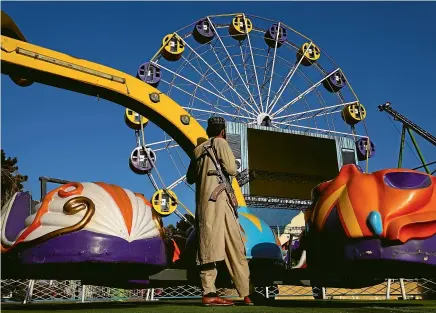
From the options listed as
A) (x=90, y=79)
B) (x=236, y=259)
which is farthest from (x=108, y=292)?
(x=236, y=259)

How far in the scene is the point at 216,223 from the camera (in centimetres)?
317

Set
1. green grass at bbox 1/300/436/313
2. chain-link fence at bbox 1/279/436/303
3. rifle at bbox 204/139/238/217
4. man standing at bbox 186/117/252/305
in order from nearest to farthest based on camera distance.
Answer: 1. green grass at bbox 1/300/436/313
2. man standing at bbox 186/117/252/305
3. rifle at bbox 204/139/238/217
4. chain-link fence at bbox 1/279/436/303

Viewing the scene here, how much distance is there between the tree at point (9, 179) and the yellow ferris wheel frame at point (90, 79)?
36.9 ft

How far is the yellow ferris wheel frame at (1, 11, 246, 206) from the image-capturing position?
537 centimetres

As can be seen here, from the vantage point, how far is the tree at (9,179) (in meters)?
17.5

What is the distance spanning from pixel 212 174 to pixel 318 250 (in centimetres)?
118

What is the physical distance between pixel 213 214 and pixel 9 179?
17.3 meters

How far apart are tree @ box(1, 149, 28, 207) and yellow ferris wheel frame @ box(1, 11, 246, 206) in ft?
36.9

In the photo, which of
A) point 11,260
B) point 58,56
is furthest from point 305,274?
point 58,56

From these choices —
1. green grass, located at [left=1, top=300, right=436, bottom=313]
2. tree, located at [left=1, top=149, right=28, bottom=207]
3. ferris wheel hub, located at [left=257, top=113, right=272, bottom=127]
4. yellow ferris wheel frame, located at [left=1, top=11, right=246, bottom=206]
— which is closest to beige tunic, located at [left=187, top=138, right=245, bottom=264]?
green grass, located at [left=1, top=300, right=436, bottom=313]

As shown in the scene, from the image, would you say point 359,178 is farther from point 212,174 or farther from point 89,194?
point 89,194

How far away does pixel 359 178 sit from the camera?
3754mm

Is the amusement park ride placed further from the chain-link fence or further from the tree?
the tree

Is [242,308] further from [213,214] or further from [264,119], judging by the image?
[264,119]
